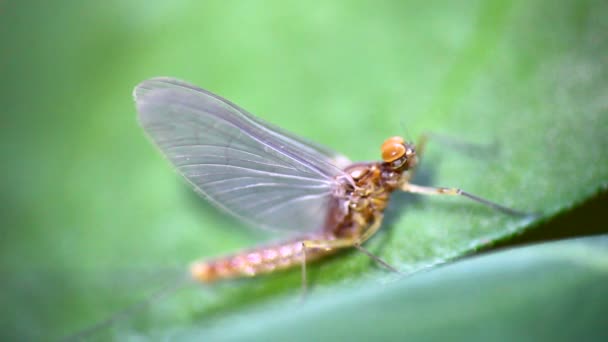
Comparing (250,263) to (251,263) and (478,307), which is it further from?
(478,307)

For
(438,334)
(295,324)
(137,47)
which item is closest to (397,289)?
(438,334)

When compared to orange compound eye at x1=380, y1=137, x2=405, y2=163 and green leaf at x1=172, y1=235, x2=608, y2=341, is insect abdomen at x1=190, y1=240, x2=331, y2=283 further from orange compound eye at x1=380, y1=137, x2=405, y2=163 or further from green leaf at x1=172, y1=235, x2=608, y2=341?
green leaf at x1=172, y1=235, x2=608, y2=341

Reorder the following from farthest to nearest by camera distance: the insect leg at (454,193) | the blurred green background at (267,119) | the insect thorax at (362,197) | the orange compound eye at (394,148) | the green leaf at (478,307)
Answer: the insect thorax at (362,197)
the orange compound eye at (394,148)
the blurred green background at (267,119)
the insect leg at (454,193)
the green leaf at (478,307)

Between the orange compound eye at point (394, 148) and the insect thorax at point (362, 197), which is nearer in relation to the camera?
the orange compound eye at point (394, 148)

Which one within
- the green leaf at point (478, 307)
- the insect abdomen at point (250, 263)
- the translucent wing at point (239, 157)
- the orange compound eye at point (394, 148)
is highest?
the orange compound eye at point (394, 148)

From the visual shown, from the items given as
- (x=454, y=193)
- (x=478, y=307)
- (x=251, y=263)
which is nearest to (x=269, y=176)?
(x=251, y=263)

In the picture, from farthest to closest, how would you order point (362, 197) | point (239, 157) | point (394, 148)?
1. point (362, 197)
2. point (394, 148)
3. point (239, 157)

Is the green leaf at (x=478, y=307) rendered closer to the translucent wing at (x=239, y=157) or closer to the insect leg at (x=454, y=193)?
the insect leg at (x=454, y=193)

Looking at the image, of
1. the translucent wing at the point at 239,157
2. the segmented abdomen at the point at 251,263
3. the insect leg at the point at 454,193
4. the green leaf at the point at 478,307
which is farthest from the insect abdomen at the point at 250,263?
the green leaf at the point at 478,307
